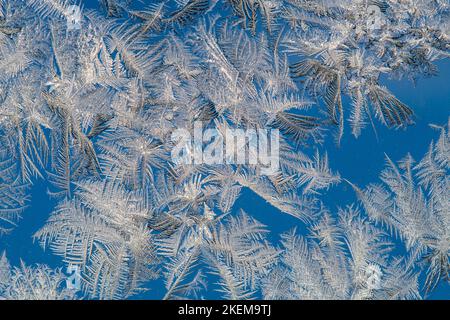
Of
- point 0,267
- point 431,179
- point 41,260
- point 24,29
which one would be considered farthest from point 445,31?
point 0,267

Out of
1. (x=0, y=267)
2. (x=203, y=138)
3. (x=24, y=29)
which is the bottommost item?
(x=0, y=267)

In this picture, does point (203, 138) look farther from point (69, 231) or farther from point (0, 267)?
point (0, 267)

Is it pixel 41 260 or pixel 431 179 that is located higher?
pixel 431 179

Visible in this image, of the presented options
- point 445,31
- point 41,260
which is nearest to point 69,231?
point 41,260

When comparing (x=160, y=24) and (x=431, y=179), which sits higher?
(x=160, y=24)

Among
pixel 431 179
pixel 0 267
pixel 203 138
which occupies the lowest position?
pixel 0 267
